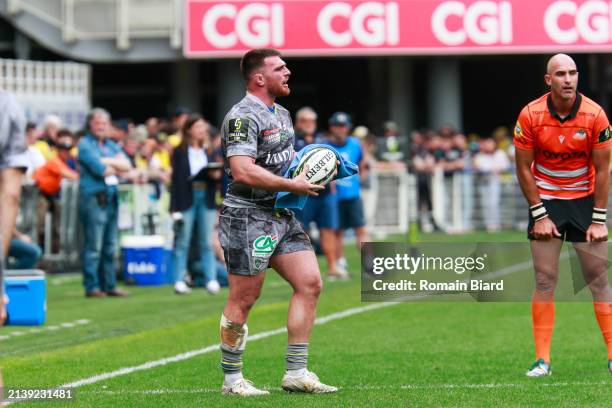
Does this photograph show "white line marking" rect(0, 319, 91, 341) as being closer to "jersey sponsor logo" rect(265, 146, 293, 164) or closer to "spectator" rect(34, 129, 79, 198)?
"jersey sponsor logo" rect(265, 146, 293, 164)

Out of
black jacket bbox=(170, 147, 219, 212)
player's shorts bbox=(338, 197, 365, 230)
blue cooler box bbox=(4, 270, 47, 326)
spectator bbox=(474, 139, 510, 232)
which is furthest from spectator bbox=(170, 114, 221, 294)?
spectator bbox=(474, 139, 510, 232)

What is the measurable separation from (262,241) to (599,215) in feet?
7.87

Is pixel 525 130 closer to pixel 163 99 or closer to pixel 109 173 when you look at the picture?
pixel 109 173

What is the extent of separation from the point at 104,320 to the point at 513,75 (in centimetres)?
3289

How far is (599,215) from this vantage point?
9.55 meters

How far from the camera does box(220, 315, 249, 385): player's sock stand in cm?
882

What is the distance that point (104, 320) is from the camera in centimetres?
1420

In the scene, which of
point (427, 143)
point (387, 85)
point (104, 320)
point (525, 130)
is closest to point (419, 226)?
point (427, 143)

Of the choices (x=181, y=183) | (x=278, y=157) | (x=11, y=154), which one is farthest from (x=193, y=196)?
(x=11, y=154)

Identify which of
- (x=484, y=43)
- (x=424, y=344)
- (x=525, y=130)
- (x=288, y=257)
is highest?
(x=484, y=43)

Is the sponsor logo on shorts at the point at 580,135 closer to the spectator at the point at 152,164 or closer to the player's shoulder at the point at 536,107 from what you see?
the player's shoulder at the point at 536,107

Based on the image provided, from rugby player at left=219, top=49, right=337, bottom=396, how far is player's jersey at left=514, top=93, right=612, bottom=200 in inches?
68.6

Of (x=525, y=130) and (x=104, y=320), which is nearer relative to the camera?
(x=525, y=130)

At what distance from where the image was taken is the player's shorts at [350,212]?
755 inches
